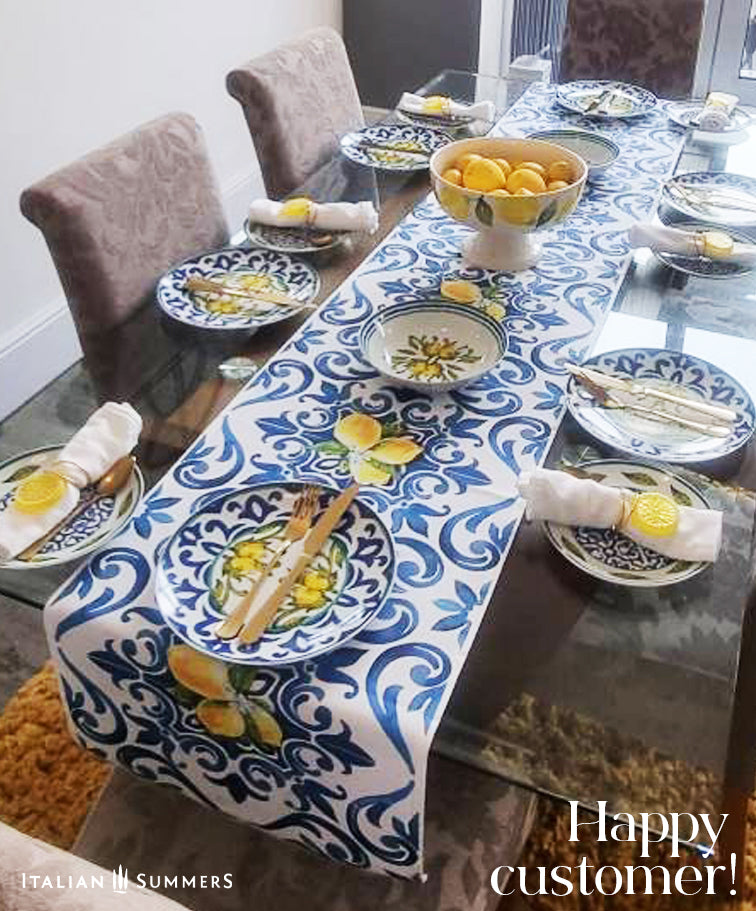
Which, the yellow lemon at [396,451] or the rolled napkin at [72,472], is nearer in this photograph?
the rolled napkin at [72,472]

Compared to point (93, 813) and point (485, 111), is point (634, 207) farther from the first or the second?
point (93, 813)

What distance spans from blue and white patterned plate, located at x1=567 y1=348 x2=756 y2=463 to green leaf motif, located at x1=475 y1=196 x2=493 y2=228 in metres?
0.24

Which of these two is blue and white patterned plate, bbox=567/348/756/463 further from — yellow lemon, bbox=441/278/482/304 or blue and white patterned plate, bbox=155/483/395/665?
blue and white patterned plate, bbox=155/483/395/665

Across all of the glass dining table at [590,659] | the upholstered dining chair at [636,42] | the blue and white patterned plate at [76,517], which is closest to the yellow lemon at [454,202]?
the glass dining table at [590,659]

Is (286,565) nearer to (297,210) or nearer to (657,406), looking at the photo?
(657,406)

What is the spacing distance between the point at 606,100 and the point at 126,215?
1040 millimetres

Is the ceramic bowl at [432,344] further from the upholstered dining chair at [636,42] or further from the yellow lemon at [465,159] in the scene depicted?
the upholstered dining chair at [636,42]

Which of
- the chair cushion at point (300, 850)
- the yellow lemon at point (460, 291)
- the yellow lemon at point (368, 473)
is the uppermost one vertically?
the yellow lemon at point (460, 291)

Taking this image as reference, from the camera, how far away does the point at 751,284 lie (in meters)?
1.40

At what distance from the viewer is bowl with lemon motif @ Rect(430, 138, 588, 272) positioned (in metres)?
1.26

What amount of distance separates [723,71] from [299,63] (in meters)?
1.70

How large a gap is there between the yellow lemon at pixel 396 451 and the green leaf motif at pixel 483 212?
1.22 ft

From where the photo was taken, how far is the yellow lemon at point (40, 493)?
96cm

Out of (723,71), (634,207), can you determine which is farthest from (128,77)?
(723,71)
